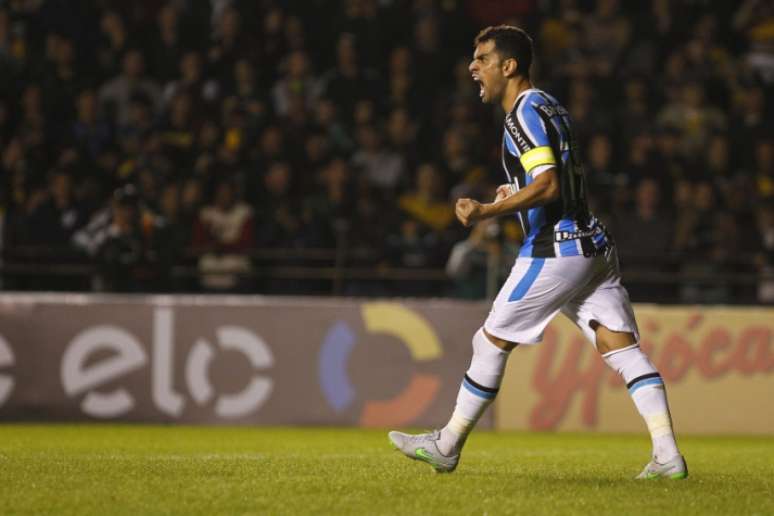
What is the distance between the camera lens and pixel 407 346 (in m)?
11.6

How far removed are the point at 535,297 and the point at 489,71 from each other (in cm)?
111

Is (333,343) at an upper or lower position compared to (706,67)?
lower

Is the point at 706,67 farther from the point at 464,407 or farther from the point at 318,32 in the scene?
the point at 464,407

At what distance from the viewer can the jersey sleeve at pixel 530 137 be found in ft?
19.4

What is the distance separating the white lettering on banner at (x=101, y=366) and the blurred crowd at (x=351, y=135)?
27.5 inches

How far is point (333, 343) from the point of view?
11.5m

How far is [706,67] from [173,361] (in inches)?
297

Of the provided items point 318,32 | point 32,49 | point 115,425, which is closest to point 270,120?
point 318,32

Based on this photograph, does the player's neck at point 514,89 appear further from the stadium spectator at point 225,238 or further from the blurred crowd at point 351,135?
the stadium spectator at point 225,238

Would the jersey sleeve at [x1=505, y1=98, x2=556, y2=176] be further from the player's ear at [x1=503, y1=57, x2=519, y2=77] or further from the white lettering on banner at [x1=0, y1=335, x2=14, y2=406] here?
the white lettering on banner at [x1=0, y1=335, x2=14, y2=406]

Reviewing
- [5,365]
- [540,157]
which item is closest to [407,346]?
[5,365]

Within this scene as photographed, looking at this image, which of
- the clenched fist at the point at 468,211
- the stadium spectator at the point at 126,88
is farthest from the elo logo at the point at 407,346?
the clenched fist at the point at 468,211

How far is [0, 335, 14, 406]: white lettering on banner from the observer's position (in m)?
11.2

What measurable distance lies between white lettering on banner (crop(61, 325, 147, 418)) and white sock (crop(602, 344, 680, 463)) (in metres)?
6.00
